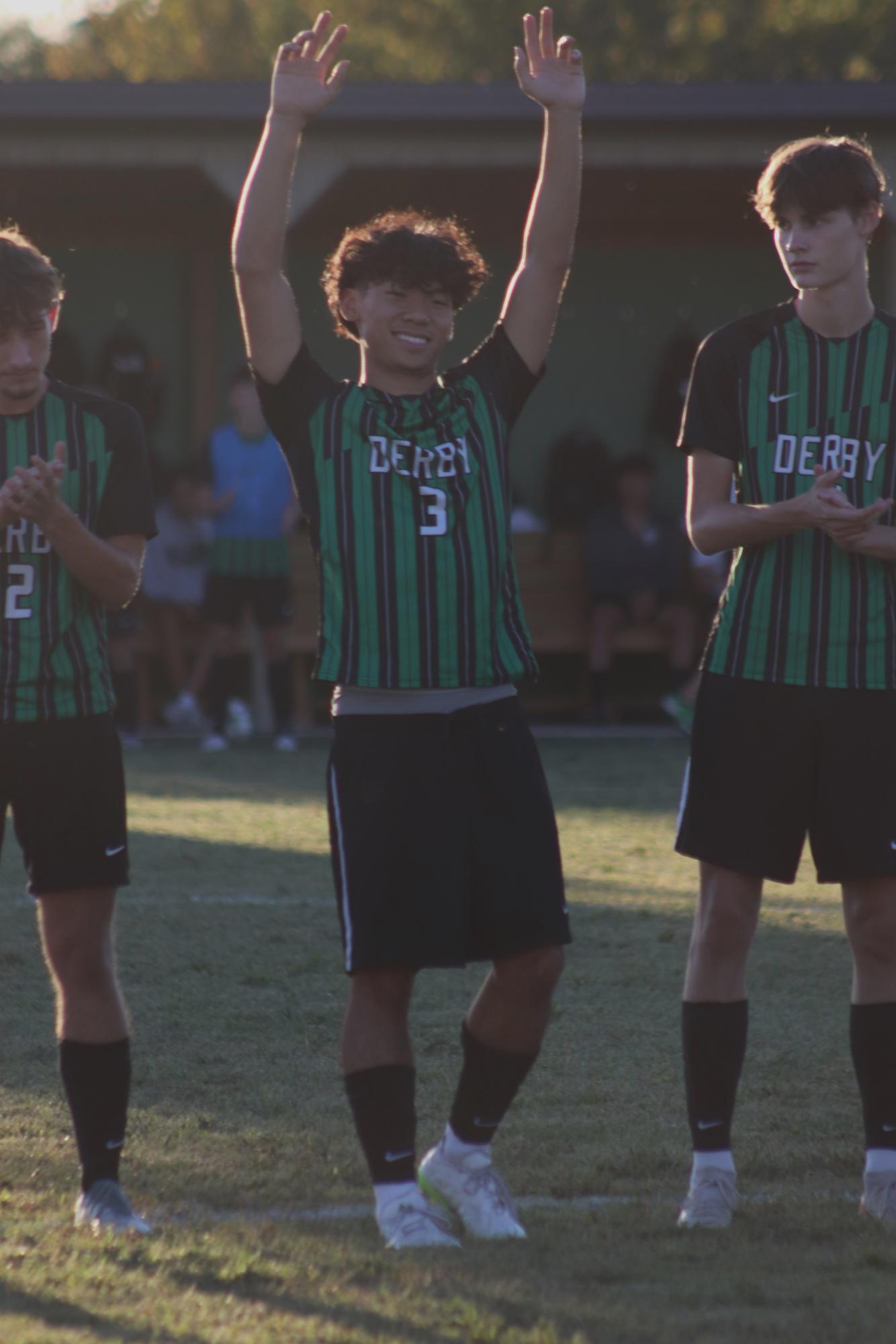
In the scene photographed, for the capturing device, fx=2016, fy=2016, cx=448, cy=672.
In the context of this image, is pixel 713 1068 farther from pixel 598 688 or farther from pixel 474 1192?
pixel 598 688

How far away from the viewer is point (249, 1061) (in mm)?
4902

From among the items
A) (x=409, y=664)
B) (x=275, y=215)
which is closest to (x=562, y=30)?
(x=275, y=215)

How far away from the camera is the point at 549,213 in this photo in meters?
3.71

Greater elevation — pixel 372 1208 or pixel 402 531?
pixel 402 531

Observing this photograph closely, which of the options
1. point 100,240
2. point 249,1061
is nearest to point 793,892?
point 249,1061

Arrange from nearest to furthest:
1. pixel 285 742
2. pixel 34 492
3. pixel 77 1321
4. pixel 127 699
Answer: pixel 77 1321 < pixel 34 492 < pixel 285 742 < pixel 127 699

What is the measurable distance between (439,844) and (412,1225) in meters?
0.65

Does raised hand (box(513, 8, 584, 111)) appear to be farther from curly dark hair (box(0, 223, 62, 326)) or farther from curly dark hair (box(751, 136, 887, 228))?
curly dark hair (box(0, 223, 62, 326))

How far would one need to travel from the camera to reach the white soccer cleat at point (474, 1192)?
3512 mm

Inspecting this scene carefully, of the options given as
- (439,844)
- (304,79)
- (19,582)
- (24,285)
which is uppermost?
(304,79)

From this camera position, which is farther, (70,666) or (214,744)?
(214,744)

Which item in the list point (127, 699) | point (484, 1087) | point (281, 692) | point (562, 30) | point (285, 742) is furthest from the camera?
point (562, 30)

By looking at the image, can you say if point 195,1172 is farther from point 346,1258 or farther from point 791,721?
point 791,721

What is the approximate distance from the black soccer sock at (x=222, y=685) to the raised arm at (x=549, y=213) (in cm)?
884
